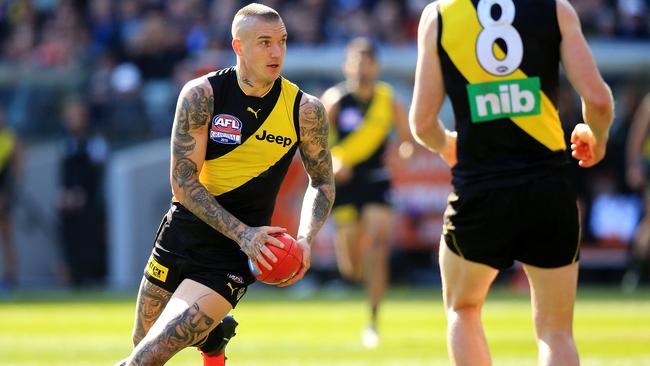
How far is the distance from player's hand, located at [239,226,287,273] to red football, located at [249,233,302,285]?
0.07 feet

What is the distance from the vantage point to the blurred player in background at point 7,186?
794 inches

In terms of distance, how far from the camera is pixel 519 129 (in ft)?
20.3

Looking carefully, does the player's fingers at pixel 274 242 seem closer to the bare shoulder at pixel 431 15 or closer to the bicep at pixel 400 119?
the bare shoulder at pixel 431 15

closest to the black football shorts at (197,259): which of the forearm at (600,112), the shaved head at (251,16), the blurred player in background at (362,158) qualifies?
the shaved head at (251,16)

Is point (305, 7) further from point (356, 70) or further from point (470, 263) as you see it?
point (470, 263)

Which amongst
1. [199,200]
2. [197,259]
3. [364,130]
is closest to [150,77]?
[364,130]

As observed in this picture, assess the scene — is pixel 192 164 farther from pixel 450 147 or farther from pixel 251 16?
pixel 450 147

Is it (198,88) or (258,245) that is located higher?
(198,88)

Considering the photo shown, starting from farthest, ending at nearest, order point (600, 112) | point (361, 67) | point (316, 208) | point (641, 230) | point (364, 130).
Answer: point (641, 230)
point (364, 130)
point (361, 67)
point (316, 208)
point (600, 112)

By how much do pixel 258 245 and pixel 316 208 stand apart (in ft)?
2.07

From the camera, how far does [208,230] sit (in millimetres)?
6906

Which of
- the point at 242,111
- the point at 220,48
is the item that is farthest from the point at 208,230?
the point at 220,48

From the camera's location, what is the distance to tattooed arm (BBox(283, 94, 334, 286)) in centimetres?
695

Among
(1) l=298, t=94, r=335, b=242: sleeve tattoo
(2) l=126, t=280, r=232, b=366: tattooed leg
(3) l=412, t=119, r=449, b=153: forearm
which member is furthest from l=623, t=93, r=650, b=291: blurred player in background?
(2) l=126, t=280, r=232, b=366: tattooed leg
